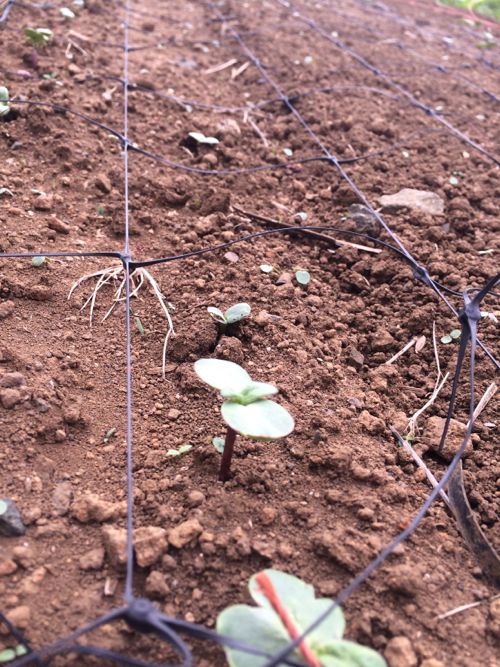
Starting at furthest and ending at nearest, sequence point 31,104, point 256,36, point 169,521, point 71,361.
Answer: point 256,36
point 31,104
point 71,361
point 169,521

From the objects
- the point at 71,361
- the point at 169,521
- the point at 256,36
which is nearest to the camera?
the point at 169,521

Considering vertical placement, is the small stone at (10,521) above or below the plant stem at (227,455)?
below

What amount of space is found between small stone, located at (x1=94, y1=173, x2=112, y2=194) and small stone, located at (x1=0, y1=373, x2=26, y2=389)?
37.9 inches

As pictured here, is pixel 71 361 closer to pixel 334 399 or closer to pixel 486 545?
pixel 334 399

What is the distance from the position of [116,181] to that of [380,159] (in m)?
1.15

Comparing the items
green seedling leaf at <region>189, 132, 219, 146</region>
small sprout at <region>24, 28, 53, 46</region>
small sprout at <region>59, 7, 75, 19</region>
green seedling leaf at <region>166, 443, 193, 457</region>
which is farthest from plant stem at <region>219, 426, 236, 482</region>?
small sprout at <region>59, 7, 75, 19</region>

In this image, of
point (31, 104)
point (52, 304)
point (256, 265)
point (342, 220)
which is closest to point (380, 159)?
point (342, 220)

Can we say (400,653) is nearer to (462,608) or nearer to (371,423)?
(462,608)

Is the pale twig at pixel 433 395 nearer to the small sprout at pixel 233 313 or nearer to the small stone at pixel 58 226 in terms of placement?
the small sprout at pixel 233 313

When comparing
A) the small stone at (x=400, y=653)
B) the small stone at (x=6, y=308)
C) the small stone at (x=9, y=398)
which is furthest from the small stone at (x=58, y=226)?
the small stone at (x=400, y=653)

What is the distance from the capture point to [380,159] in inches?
102

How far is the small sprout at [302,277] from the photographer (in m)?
1.88

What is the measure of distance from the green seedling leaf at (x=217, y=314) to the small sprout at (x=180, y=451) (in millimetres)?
394

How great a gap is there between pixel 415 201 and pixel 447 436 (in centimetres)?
112
